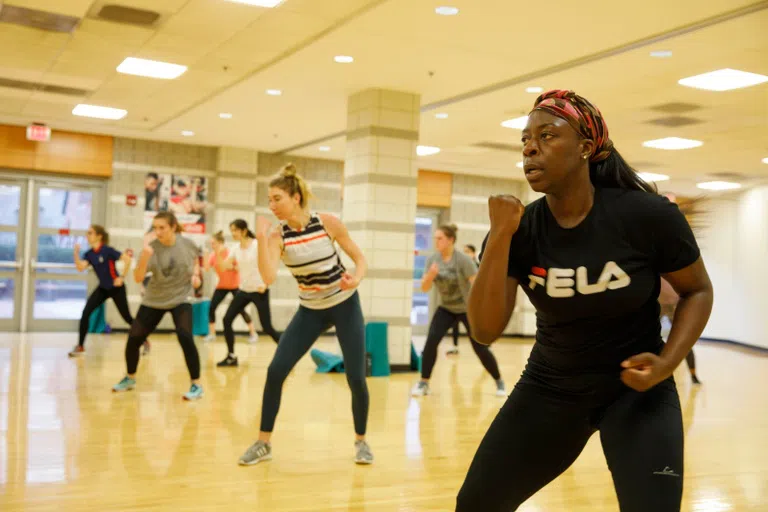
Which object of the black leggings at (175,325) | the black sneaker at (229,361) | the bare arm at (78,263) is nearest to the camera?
the black leggings at (175,325)

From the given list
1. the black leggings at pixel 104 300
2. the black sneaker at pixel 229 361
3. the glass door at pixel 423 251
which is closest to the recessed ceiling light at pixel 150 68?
the black leggings at pixel 104 300

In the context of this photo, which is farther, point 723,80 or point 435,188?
point 435,188

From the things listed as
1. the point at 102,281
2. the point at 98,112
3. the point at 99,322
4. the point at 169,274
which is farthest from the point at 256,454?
the point at 99,322

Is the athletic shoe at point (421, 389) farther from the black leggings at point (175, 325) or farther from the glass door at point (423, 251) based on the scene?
the glass door at point (423, 251)

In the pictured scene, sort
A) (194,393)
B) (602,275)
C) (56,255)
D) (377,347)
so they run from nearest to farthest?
1. (602,275)
2. (194,393)
3. (377,347)
4. (56,255)

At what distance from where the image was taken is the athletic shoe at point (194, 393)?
6.70 metres

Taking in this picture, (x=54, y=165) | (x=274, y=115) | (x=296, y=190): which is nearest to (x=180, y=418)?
(x=296, y=190)

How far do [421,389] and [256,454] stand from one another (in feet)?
10.6

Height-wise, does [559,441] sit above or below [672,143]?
below

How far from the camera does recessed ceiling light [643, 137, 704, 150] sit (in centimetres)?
1110

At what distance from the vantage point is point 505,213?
1.96 meters

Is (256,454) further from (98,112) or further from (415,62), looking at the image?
(98,112)

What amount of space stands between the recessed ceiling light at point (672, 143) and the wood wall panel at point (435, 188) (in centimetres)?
510

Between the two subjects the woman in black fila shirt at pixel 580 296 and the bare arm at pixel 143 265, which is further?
the bare arm at pixel 143 265
